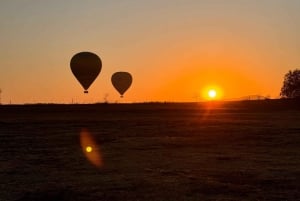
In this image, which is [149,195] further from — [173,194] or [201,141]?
[201,141]

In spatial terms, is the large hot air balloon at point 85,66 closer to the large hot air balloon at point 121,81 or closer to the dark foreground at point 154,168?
the large hot air balloon at point 121,81

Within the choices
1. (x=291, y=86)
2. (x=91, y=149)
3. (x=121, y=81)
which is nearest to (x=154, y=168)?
(x=91, y=149)

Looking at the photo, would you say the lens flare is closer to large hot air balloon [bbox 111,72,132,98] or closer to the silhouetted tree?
large hot air balloon [bbox 111,72,132,98]

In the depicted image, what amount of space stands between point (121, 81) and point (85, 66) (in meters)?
15.0

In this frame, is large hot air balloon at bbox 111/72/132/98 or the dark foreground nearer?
the dark foreground

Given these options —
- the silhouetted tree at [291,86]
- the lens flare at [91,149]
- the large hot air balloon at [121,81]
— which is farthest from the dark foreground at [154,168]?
the silhouetted tree at [291,86]

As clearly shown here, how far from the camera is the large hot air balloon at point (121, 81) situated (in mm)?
96625

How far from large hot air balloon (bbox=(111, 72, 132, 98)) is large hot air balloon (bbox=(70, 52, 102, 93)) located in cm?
1354

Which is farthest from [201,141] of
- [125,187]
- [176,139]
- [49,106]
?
[49,106]

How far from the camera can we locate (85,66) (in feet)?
270

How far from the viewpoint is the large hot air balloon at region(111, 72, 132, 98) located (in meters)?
96.6

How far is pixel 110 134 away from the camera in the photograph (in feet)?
116

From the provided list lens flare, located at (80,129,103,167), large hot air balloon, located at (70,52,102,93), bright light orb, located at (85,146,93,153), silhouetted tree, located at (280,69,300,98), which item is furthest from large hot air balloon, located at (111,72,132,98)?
bright light orb, located at (85,146,93,153)

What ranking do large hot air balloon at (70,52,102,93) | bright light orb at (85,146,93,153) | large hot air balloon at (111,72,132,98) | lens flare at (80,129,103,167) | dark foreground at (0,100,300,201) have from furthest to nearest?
1. large hot air balloon at (111,72,132,98)
2. large hot air balloon at (70,52,102,93)
3. bright light orb at (85,146,93,153)
4. lens flare at (80,129,103,167)
5. dark foreground at (0,100,300,201)
